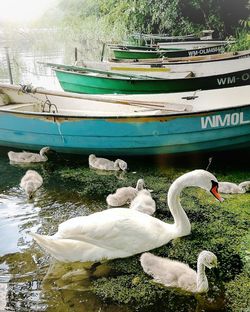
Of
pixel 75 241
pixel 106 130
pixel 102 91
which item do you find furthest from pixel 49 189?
pixel 102 91

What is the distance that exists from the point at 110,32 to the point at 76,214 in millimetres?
22070

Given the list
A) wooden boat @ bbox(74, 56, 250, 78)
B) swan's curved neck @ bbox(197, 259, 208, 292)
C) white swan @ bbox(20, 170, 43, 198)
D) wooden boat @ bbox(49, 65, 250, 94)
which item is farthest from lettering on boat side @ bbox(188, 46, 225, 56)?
swan's curved neck @ bbox(197, 259, 208, 292)

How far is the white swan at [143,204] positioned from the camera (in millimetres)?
5465

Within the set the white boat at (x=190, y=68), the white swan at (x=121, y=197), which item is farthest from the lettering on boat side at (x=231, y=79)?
the white swan at (x=121, y=197)

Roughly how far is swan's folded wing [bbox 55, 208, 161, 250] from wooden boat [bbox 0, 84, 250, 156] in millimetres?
2717

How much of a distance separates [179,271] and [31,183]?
3165 millimetres

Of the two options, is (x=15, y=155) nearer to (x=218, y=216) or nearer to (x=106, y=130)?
(x=106, y=130)

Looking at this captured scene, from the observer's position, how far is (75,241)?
432 centimetres

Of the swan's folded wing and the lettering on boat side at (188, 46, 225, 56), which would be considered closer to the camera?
the swan's folded wing

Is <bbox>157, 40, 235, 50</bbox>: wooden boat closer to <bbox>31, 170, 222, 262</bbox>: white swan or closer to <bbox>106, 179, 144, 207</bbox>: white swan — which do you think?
<bbox>106, 179, 144, 207</bbox>: white swan

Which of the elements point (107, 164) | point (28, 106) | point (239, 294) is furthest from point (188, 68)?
point (239, 294)

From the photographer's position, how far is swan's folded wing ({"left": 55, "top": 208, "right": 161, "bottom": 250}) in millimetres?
4215

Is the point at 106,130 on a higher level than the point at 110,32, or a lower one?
lower

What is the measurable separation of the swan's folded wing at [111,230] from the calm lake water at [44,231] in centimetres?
42
